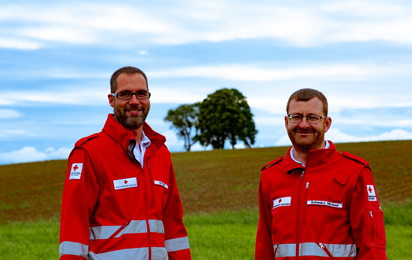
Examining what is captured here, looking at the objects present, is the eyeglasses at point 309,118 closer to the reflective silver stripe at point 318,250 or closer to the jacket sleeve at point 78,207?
the reflective silver stripe at point 318,250

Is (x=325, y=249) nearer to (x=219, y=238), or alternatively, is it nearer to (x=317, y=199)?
(x=317, y=199)

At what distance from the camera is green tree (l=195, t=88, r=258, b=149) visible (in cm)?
5925

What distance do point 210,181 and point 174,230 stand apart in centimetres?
2457

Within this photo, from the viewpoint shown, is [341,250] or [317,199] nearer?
[341,250]

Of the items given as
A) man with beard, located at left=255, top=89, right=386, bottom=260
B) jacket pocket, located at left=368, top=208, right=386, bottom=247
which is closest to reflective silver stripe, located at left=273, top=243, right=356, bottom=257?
man with beard, located at left=255, top=89, right=386, bottom=260

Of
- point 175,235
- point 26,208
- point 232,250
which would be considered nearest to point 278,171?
point 175,235

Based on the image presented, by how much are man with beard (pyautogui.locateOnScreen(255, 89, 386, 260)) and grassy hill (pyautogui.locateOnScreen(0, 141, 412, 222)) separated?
16.0 meters

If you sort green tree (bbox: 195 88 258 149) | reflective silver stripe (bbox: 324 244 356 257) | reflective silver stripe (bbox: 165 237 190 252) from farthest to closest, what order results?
green tree (bbox: 195 88 258 149) → reflective silver stripe (bbox: 165 237 190 252) → reflective silver stripe (bbox: 324 244 356 257)

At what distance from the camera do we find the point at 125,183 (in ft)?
12.3

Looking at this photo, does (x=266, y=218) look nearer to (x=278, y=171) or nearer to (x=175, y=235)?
(x=278, y=171)

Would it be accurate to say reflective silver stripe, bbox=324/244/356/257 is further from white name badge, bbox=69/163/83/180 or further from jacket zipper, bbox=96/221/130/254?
white name badge, bbox=69/163/83/180

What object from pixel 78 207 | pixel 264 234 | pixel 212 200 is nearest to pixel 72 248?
pixel 78 207

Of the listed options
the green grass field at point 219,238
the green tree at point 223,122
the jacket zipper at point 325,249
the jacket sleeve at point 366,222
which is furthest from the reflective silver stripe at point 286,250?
the green tree at point 223,122

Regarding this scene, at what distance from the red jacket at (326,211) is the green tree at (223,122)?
54307mm
